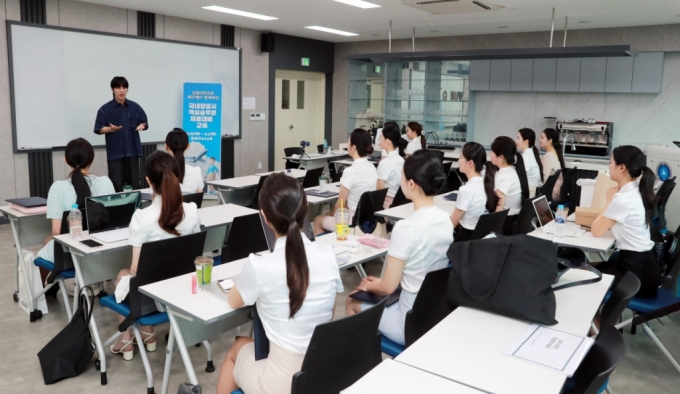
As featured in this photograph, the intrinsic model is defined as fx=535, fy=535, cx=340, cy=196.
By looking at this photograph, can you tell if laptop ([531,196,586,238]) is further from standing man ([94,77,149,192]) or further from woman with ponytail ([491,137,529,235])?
standing man ([94,77,149,192])

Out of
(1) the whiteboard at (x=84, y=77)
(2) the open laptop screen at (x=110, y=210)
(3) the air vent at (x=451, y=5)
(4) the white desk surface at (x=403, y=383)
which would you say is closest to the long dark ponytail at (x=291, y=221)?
(4) the white desk surface at (x=403, y=383)

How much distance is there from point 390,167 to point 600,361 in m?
3.38

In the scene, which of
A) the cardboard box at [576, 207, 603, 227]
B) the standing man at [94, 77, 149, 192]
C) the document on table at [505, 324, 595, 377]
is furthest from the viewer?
the standing man at [94, 77, 149, 192]

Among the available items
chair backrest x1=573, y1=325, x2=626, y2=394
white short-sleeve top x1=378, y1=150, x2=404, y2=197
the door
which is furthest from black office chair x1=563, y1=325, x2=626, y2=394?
the door

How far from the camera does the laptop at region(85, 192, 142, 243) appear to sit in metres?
3.28

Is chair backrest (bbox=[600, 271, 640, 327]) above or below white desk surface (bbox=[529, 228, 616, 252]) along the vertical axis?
above

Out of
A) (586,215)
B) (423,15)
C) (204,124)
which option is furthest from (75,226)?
(423,15)

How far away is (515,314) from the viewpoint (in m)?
2.04

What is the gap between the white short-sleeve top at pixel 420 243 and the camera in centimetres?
245

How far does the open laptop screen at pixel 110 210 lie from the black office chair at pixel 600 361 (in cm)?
276

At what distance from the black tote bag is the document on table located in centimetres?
7

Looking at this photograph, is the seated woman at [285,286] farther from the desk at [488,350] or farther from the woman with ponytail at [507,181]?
the woman with ponytail at [507,181]

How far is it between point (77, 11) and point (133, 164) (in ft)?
7.36

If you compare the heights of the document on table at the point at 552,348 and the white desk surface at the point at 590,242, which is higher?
the document on table at the point at 552,348
